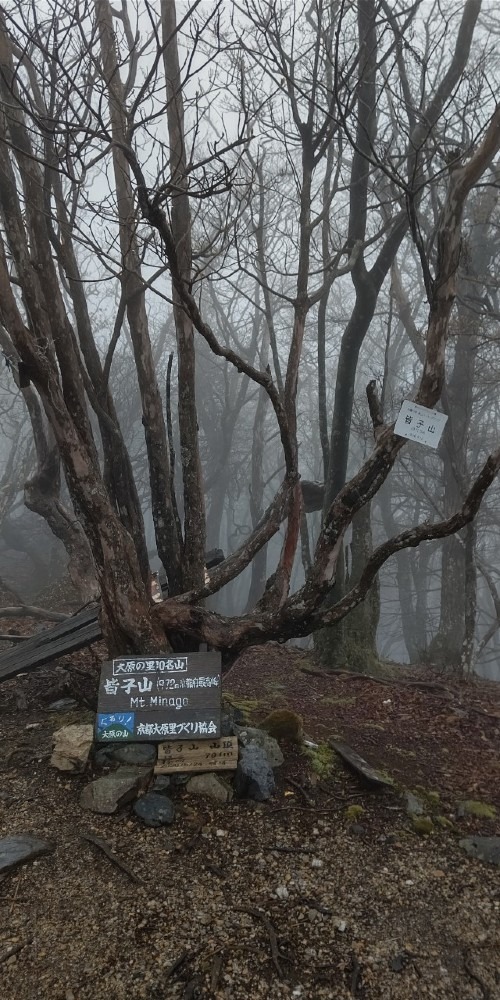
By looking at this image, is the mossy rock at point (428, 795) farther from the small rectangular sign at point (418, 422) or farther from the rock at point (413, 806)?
the small rectangular sign at point (418, 422)

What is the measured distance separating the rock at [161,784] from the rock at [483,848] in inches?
66.7

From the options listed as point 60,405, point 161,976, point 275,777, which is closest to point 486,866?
point 275,777

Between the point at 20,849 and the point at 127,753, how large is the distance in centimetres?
83

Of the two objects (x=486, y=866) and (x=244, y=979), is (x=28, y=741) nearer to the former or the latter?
(x=244, y=979)

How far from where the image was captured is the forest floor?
231cm

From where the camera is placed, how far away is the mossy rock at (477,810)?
139 inches

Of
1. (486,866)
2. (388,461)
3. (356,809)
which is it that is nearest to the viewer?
(486,866)

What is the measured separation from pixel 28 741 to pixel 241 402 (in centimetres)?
1555

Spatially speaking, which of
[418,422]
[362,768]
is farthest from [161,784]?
[418,422]

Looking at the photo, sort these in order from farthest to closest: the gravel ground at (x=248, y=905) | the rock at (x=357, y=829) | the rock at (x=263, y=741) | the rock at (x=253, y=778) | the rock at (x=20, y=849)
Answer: the rock at (x=263, y=741) < the rock at (x=253, y=778) < the rock at (x=357, y=829) < the rock at (x=20, y=849) < the gravel ground at (x=248, y=905)

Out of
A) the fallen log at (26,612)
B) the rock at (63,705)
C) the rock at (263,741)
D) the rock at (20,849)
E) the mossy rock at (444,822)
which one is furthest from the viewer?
the fallen log at (26,612)

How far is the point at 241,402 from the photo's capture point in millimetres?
18859

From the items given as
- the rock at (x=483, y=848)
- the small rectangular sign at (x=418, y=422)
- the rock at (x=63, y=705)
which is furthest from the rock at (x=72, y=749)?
the small rectangular sign at (x=418, y=422)

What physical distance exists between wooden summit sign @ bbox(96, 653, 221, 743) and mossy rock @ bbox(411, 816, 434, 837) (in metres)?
1.25
